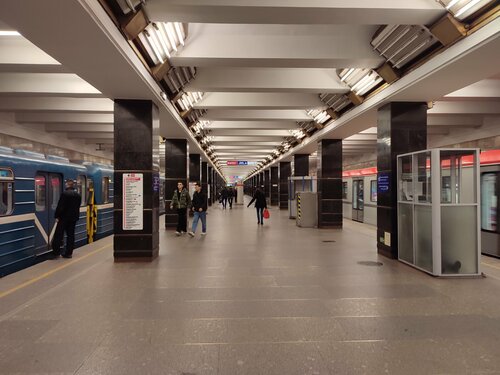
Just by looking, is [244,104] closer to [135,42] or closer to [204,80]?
[204,80]

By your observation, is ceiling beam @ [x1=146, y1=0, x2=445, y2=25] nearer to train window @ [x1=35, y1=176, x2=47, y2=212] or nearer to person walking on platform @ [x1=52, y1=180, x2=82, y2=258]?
person walking on platform @ [x1=52, y1=180, x2=82, y2=258]

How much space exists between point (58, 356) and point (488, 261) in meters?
7.95

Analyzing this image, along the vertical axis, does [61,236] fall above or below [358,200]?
below

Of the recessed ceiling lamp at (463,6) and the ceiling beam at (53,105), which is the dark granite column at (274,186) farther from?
the recessed ceiling lamp at (463,6)

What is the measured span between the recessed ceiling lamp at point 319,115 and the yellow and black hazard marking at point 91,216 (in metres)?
7.12

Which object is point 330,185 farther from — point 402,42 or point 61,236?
point 61,236

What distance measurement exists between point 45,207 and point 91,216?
2188mm

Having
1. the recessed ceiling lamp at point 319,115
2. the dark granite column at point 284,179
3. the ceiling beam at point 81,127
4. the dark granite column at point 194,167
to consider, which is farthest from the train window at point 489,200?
the dark granite column at point 284,179

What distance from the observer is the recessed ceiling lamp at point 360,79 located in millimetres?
7239

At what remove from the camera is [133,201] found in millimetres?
6922

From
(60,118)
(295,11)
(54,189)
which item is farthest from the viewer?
(60,118)

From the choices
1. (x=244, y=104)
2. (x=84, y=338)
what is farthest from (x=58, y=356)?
(x=244, y=104)

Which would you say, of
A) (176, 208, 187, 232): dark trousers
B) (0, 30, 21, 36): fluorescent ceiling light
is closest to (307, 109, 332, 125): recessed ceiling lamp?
(176, 208, 187, 232): dark trousers

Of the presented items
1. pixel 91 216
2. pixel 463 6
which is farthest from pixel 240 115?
pixel 463 6
